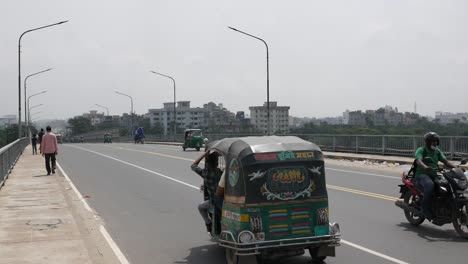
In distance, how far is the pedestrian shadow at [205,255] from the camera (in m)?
7.92

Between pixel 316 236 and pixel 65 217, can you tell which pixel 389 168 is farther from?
pixel 316 236

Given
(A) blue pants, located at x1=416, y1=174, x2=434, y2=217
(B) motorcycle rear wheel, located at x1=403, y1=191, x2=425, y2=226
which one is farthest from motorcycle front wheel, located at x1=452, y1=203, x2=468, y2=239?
(B) motorcycle rear wheel, located at x1=403, y1=191, x2=425, y2=226

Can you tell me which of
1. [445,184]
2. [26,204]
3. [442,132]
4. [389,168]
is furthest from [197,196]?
[442,132]

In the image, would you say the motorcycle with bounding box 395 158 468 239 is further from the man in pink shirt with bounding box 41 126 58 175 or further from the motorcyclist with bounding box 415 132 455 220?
the man in pink shirt with bounding box 41 126 58 175

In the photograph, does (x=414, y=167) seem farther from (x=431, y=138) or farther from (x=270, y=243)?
(x=270, y=243)

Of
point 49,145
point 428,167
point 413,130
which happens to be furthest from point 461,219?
point 413,130

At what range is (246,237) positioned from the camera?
22.4 ft

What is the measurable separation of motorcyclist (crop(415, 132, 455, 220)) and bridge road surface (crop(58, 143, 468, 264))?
0.53m

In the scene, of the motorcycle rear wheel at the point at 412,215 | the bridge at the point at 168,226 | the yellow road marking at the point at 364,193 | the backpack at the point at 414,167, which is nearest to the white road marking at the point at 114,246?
the bridge at the point at 168,226

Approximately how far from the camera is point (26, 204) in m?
13.2

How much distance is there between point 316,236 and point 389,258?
126 centimetres

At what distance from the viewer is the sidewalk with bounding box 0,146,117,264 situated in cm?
800

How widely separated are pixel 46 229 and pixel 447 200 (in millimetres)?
6807

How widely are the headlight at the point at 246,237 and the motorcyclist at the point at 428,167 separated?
13.0ft
